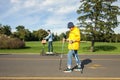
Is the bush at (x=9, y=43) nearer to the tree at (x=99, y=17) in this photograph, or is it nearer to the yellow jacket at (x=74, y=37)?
the tree at (x=99, y=17)

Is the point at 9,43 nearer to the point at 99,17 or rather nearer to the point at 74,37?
the point at 99,17

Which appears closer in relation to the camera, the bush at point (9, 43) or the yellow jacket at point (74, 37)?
the yellow jacket at point (74, 37)

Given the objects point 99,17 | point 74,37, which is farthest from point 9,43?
point 74,37

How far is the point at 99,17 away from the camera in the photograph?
32.9m

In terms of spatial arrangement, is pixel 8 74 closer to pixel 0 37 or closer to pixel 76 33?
pixel 76 33

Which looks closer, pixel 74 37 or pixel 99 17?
pixel 74 37

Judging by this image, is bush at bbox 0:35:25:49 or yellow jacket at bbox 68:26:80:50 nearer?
yellow jacket at bbox 68:26:80:50

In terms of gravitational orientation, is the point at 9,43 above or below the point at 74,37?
below

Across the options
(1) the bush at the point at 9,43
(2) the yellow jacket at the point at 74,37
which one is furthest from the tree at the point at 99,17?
(2) the yellow jacket at the point at 74,37

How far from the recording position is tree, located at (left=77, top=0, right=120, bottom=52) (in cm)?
3256

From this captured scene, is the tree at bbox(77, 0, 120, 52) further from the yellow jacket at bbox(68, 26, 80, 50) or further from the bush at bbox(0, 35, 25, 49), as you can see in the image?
the yellow jacket at bbox(68, 26, 80, 50)

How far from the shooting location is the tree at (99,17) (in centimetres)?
3256

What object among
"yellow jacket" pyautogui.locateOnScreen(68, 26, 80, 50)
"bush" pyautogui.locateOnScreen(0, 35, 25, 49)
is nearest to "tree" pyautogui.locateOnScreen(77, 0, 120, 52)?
"bush" pyautogui.locateOnScreen(0, 35, 25, 49)

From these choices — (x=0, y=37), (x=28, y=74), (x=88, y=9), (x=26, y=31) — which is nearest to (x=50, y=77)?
(x=28, y=74)
